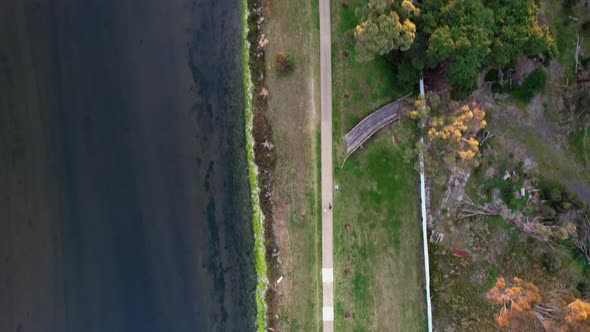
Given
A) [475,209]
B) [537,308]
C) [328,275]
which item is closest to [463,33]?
[475,209]

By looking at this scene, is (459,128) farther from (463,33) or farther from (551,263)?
(551,263)

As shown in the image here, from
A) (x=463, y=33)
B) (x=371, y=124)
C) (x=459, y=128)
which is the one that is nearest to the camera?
(x=463, y=33)

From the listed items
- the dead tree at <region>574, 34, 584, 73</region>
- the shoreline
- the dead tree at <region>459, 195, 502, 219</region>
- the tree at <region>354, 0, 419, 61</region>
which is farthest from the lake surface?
the dead tree at <region>574, 34, 584, 73</region>

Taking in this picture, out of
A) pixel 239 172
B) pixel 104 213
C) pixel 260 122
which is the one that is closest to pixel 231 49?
pixel 260 122

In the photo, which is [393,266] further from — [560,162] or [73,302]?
[73,302]

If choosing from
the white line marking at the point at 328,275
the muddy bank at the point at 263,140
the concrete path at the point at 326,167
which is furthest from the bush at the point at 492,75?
the white line marking at the point at 328,275

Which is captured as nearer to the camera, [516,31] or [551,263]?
[516,31]

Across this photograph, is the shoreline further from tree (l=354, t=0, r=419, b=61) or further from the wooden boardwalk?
tree (l=354, t=0, r=419, b=61)
